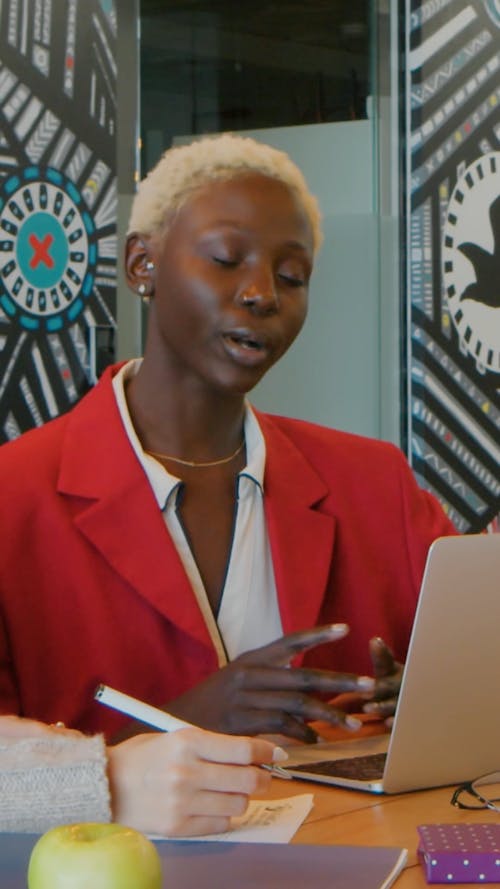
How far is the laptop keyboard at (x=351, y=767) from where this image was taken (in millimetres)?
1599

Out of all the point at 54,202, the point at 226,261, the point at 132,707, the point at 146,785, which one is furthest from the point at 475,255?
the point at 146,785

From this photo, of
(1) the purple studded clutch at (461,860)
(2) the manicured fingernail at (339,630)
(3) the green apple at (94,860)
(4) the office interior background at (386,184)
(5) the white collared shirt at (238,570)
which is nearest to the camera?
(3) the green apple at (94,860)

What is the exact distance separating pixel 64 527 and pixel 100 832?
97 cm

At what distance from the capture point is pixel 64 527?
195 cm

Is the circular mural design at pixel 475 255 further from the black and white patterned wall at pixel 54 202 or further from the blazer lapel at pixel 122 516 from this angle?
the blazer lapel at pixel 122 516

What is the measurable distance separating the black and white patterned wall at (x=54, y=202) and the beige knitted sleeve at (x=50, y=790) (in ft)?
8.40

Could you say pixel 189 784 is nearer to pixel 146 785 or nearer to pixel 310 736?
pixel 146 785

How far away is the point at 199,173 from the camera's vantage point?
6.86ft

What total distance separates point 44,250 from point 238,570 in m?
2.06

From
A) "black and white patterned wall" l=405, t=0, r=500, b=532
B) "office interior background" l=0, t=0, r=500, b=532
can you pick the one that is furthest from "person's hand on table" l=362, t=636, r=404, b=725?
"black and white patterned wall" l=405, t=0, r=500, b=532

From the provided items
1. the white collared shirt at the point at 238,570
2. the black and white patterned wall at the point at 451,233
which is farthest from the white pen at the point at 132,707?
the black and white patterned wall at the point at 451,233

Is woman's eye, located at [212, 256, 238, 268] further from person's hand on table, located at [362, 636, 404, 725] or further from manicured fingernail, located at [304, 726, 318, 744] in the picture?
manicured fingernail, located at [304, 726, 318, 744]

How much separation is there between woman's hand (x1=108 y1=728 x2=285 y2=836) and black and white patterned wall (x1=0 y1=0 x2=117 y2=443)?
257 cm

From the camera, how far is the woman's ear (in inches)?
84.6
